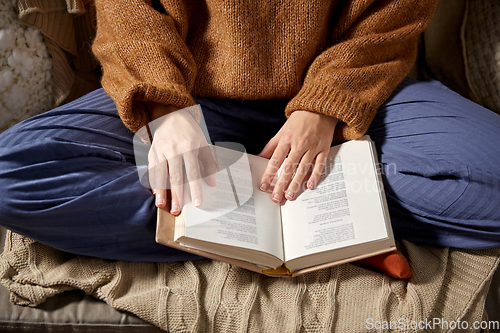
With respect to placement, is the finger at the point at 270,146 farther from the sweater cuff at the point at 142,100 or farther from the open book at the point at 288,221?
the sweater cuff at the point at 142,100

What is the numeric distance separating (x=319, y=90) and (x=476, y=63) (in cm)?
57

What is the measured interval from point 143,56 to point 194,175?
261mm

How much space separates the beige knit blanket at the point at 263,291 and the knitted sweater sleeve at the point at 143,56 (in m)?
0.31

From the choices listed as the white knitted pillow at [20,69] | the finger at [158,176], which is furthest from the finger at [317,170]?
the white knitted pillow at [20,69]

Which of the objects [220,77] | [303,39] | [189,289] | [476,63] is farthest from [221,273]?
[476,63]

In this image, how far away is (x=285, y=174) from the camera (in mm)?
653

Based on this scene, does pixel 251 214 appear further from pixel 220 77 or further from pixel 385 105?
pixel 385 105

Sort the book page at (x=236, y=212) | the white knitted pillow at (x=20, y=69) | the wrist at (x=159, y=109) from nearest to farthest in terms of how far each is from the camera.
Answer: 1. the book page at (x=236, y=212)
2. the wrist at (x=159, y=109)
3. the white knitted pillow at (x=20, y=69)

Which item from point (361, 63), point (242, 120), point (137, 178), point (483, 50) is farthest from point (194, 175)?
point (483, 50)

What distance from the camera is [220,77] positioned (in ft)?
2.46

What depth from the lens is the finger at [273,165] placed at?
0.65 metres

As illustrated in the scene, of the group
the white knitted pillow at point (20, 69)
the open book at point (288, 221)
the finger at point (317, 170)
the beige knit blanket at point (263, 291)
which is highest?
the white knitted pillow at point (20, 69)

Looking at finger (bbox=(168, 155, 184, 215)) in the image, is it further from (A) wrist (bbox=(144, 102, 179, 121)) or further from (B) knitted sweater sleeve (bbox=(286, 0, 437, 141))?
(B) knitted sweater sleeve (bbox=(286, 0, 437, 141))

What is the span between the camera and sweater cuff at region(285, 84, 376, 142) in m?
0.68
